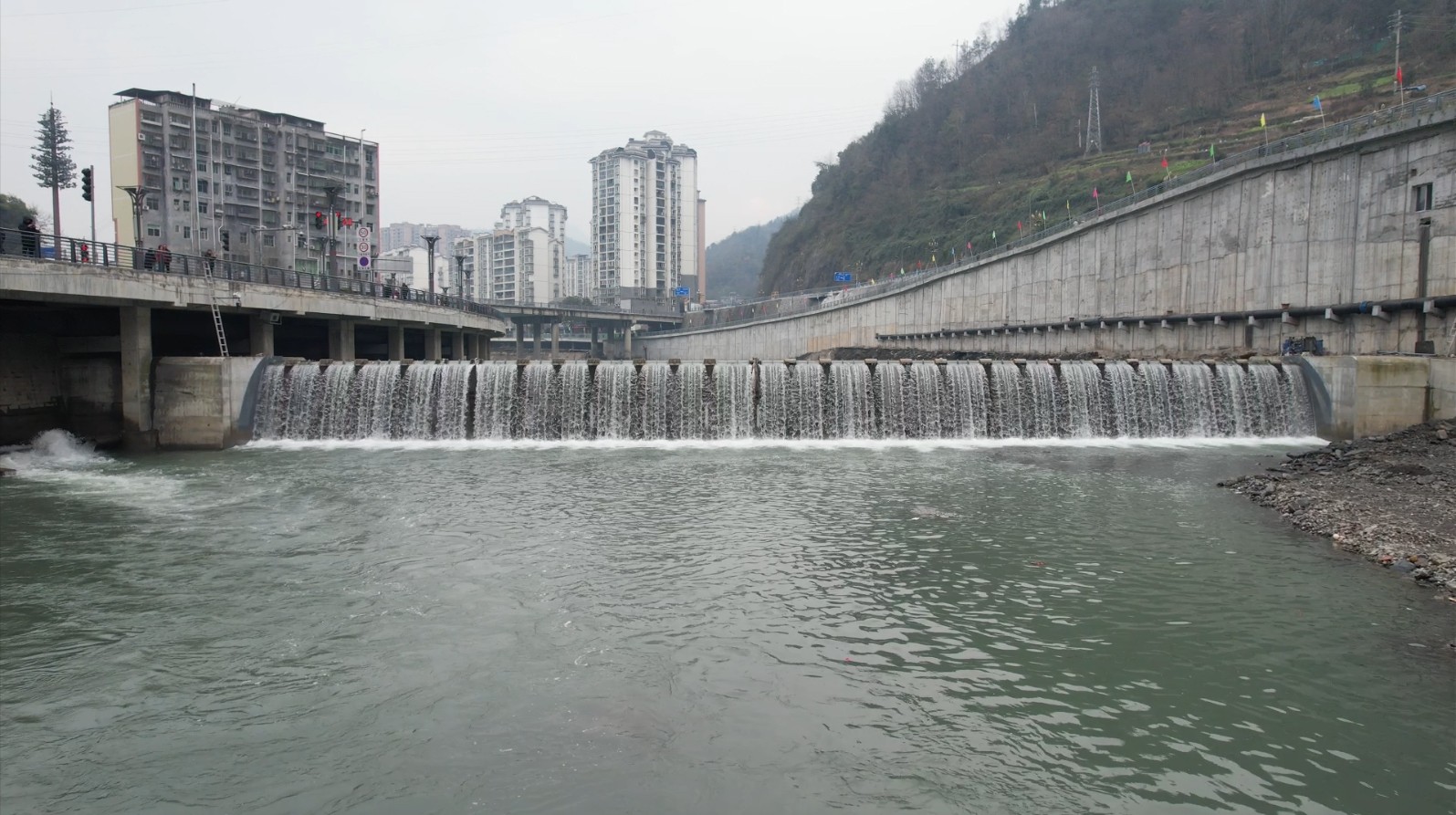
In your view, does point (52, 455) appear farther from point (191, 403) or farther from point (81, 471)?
point (191, 403)

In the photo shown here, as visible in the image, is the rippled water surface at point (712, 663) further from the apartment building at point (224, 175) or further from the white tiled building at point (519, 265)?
the white tiled building at point (519, 265)

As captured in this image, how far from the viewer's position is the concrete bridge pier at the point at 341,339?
33594 millimetres

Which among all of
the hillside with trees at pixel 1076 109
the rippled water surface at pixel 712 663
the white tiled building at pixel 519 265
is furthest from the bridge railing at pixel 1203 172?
the white tiled building at pixel 519 265

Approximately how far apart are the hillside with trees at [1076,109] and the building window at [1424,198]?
19017mm

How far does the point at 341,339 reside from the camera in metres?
33.7

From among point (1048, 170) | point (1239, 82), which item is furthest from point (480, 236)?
point (1239, 82)

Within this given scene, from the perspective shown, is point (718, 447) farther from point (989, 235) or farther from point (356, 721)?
point (989, 235)

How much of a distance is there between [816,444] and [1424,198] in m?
19.2

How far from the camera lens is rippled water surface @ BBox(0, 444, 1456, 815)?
6.15m

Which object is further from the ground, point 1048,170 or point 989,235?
point 1048,170

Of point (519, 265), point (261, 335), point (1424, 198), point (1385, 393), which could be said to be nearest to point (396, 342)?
point (261, 335)

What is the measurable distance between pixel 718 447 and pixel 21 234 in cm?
1812

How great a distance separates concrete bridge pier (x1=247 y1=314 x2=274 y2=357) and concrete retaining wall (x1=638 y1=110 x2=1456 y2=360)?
3460cm

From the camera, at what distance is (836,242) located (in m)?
103
